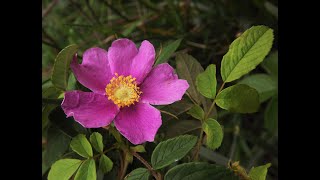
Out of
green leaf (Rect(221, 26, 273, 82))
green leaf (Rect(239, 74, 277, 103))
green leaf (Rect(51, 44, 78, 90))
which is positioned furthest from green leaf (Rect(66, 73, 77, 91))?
Result: green leaf (Rect(239, 74, 277, 103))

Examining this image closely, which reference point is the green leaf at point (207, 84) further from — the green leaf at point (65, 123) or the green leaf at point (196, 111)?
the green leaf at point (65, 123)

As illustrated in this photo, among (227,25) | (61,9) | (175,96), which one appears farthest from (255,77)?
(61,9)

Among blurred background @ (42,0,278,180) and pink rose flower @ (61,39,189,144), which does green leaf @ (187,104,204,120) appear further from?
blurred background @ (42,0,278,180)

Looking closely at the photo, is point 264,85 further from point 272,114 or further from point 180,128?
point 180,128

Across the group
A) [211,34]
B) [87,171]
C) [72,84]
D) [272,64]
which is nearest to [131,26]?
[211,34]

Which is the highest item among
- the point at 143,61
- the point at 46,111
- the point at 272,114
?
the point at 143,61

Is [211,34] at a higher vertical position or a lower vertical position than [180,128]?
lower

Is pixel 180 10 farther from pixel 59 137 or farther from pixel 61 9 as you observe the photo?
pixel 59 137
